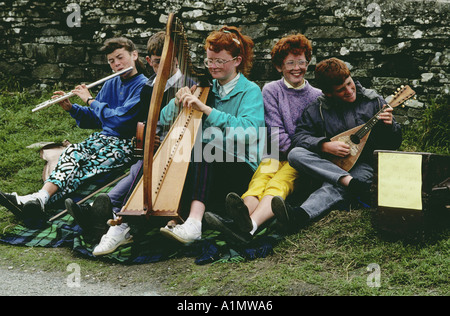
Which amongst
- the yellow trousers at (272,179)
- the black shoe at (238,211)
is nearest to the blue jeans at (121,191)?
the yellow trousers at (272,179)

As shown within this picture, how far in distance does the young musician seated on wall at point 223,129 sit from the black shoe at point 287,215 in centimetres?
45

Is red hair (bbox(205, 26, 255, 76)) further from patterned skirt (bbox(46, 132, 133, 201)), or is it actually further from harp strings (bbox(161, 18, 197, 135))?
patterned skirt (bbox(46, 132, 133, 201))

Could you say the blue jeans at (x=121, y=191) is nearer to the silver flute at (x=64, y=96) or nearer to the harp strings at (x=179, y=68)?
the harp strings at (x=179, y=68)

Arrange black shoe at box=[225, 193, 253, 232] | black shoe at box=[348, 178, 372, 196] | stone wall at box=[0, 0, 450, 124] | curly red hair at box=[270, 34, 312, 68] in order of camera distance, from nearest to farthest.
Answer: black shoe at box=[225, 193, 253, 232]
black shoe at box=[348, 178, 372, 196]
curly red hair at box=[270, 34, 312, 68]
stone wall at box=[0, 0, 450, 124]

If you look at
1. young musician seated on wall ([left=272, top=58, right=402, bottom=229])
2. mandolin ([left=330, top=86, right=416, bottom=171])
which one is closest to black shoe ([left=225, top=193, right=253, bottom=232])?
young musician seated on wall ([left=272, top=58, right=402, bottom=229])

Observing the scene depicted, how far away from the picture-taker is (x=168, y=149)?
10.2ft

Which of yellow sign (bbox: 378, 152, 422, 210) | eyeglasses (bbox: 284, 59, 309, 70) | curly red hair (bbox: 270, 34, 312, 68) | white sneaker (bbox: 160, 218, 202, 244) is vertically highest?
curly red hair (bbox: 270, 34, 312, 68)

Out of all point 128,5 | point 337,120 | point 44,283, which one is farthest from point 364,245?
point 128,5

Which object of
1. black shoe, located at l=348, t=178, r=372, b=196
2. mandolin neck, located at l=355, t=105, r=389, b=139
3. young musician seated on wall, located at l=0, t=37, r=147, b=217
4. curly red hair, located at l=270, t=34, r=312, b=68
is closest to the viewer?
black shoe, located at l=348, t=178, r=372, b=196

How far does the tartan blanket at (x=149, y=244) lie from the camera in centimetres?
286

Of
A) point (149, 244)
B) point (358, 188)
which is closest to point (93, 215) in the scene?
point (149, 244)

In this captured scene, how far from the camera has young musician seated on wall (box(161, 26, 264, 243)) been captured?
3033mm

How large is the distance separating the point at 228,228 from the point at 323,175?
29.3 inches
